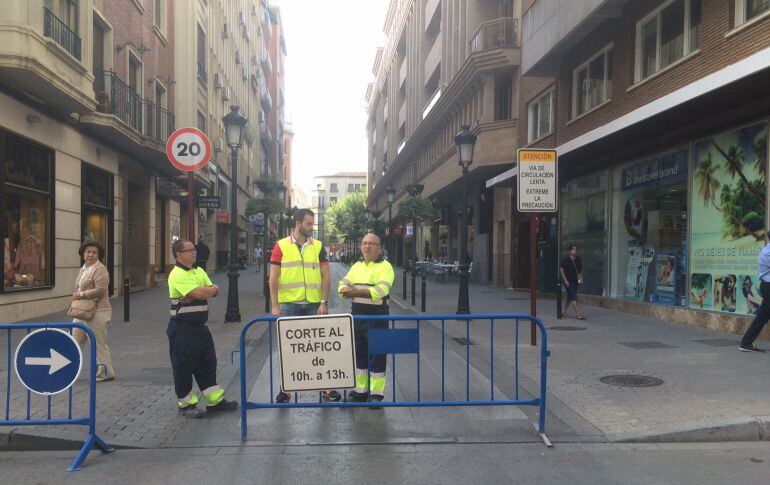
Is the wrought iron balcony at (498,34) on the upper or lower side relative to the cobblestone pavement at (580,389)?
upper

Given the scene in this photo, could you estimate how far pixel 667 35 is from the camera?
12742 millimetres

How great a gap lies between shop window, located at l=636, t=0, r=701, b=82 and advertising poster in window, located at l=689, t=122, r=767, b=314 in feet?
6.58

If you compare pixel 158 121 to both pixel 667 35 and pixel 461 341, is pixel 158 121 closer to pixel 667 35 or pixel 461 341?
pixel 461 341

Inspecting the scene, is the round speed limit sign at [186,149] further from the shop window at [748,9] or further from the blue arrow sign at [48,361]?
the shop window at [748,9]

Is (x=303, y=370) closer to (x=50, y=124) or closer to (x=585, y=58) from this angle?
(x=50, y=124)

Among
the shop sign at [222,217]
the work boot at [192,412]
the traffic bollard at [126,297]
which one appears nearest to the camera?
the work boot at [192,412]

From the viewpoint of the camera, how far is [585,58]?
16609mm

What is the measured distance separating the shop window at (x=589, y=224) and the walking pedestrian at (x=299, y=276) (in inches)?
470

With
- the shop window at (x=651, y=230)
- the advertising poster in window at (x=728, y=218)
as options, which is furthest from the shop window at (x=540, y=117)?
the advertising poster in window at (x=728, y=218)

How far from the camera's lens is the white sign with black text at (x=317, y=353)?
5152 millimetres

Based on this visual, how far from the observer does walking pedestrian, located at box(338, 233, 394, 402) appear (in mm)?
5794

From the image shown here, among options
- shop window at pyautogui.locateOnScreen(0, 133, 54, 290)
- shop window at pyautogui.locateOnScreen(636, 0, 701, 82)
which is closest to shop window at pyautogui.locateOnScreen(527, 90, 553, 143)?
shop window at pyautogui.locateOnScreen(636, 0, 701, 82)

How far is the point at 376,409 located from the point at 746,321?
781 centimetres

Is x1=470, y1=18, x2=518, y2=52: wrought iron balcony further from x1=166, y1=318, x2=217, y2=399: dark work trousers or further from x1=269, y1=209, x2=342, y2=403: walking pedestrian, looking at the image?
x1=166, y1=318, x2=217, y2=399: dark work trousers
